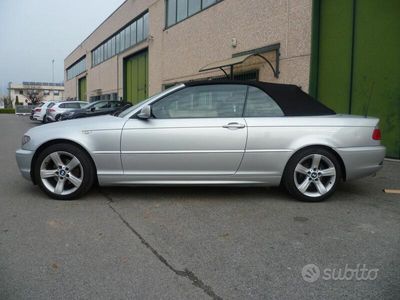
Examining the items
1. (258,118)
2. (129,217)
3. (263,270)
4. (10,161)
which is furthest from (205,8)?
(263,270)

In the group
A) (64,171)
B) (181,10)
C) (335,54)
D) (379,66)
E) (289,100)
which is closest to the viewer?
(64,171)

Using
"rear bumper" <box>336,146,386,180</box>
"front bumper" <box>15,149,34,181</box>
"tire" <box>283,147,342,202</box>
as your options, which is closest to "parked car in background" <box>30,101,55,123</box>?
"front bumper" <box>15,149,34,181</box>

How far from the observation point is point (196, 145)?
15.4ft

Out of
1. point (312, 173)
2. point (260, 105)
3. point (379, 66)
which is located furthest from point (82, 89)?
point (312, 173)

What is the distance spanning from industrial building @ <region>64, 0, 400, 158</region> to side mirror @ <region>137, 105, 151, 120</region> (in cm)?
408

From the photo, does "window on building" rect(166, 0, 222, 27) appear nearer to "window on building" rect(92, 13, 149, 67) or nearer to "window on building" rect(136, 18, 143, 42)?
"window on building" rect(92, 13, 149, 67)

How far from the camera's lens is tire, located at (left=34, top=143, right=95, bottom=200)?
4.77 m

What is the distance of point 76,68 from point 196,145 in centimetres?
4781

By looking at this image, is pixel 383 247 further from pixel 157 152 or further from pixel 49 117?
pixel 49 117

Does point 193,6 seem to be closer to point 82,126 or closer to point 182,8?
point 182,8

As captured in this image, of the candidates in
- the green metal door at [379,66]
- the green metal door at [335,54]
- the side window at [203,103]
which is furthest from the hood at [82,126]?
the green metal door at [335,54]

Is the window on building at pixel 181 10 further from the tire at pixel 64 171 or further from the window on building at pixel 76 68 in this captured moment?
the window on building at pixel 76 68

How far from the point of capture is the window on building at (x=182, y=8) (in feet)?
51.8

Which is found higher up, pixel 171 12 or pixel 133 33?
pixel 133 33
